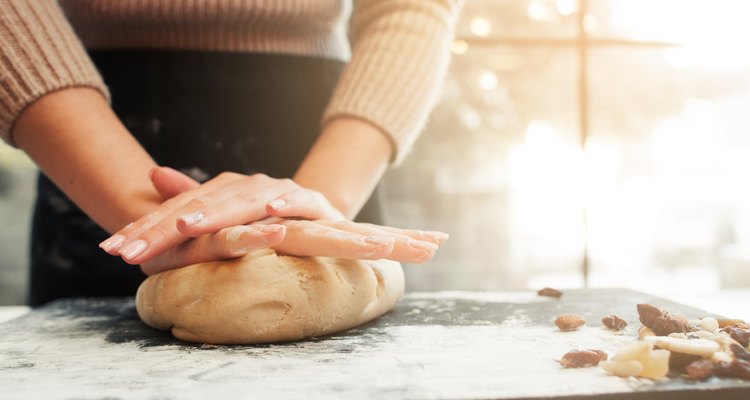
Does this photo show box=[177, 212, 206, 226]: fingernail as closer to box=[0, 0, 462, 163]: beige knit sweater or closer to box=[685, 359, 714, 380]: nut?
box=[0, 0, 462, 163]: beige knit sweater

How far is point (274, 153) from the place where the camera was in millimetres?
1365

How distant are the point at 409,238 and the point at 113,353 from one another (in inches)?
15.5

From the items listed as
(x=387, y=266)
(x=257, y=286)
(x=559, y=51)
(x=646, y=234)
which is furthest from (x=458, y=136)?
(x=257, y=286)

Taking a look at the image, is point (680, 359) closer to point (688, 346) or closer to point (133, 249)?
point (688, 346)

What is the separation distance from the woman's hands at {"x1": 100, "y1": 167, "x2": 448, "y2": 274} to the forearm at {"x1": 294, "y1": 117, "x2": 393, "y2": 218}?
0.49 ft

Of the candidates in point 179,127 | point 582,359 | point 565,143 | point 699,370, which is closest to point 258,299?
point 582,359

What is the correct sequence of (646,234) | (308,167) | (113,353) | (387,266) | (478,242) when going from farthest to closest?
(646,234) < (478,242) < (308,167) < (387,266) < (113,353)

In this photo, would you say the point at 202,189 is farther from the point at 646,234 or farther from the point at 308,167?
the point at 646,234

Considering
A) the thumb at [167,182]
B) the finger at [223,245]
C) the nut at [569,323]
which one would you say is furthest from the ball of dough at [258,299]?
the nut at [569,323]

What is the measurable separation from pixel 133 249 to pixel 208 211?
0.35 ft

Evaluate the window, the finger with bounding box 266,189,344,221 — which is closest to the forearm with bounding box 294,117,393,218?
the finger with bounding box 266,189,344,221

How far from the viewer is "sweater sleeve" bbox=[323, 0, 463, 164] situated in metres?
1.24

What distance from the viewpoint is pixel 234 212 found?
34.9 inches

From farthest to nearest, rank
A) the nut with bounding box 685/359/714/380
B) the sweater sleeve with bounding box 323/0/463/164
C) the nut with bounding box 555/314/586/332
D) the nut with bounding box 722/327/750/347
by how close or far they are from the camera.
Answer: the sweater sleeve with bounding box 323/0/463/164 < the nut with bounding box 555/314/586/332 < the nut with bounding box 722/327/750/347 < the nut with bounding box 685/359/714/380
